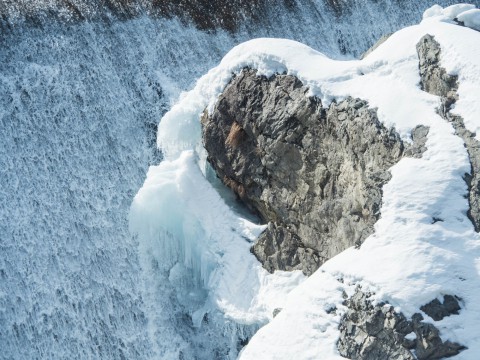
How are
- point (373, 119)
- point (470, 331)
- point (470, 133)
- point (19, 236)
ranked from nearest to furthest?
point (470, 331)
point (470, 133)
point (373, 119)
point (19, 236)

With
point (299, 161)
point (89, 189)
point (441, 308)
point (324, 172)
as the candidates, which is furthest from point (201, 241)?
point (441, 308)

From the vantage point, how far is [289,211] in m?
11.5

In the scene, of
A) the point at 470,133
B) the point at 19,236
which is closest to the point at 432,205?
the point at 470,133

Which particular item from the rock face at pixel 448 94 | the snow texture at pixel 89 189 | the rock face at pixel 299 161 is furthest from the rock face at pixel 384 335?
the snow texture at pixel 89 189

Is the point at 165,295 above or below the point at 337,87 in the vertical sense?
below

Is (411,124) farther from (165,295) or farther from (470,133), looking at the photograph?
(165,295)

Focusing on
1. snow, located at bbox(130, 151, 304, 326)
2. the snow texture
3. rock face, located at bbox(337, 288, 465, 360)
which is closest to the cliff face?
rock face, located at bbox(337, 288, 465, 360)

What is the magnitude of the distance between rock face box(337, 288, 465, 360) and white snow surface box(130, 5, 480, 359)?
101mm

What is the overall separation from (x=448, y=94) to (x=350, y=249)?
2633 mm

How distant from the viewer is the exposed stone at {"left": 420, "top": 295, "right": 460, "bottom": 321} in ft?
25.1

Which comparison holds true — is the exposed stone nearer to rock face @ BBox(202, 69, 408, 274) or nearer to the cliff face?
the cliff face

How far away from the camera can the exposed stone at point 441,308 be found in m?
7.66

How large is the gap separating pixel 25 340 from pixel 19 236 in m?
1.83

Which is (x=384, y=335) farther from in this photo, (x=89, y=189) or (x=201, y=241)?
(x=89, y=189)
